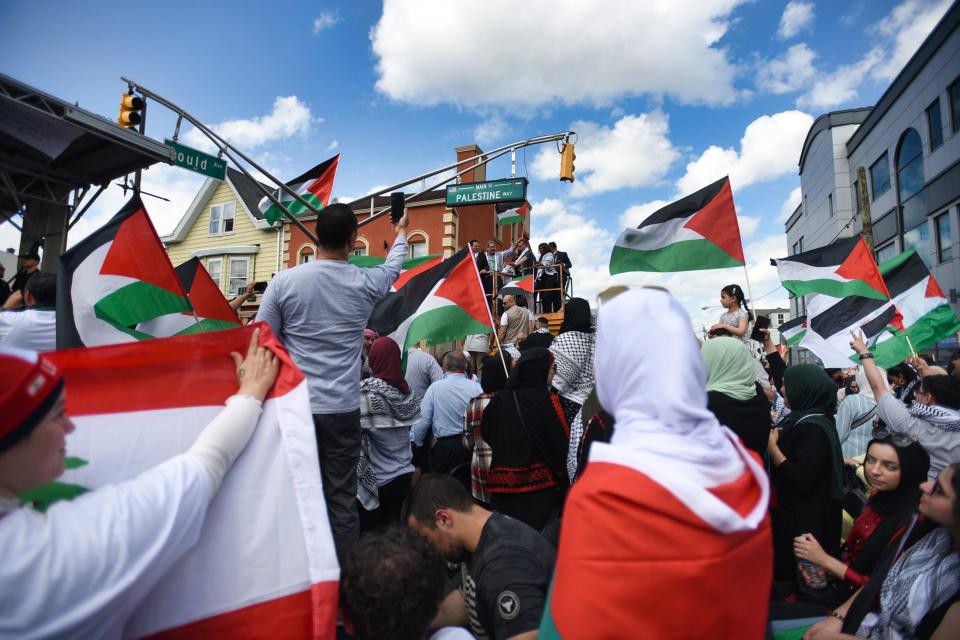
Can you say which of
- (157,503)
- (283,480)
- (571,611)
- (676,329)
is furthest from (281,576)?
(676,329)

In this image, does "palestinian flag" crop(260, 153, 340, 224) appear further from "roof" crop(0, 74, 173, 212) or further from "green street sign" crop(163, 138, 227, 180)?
"roof" crop(0, 74, 173, 212)

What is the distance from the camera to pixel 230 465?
5.23 ft

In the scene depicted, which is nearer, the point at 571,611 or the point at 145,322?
the point at 571,611

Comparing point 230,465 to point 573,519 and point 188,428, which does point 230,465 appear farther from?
point 573,519

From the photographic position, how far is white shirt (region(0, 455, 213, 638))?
1086 millimetres

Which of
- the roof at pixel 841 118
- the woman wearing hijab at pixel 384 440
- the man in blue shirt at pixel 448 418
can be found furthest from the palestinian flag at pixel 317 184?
the roof at pixel 841 118

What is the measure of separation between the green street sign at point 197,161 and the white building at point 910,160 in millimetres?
26766

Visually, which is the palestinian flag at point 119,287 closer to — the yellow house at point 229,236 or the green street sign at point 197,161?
the green street sign at point 197,161

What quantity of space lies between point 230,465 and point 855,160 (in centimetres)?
4382

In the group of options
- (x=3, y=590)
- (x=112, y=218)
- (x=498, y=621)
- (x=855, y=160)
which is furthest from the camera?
(x=855, y=160)

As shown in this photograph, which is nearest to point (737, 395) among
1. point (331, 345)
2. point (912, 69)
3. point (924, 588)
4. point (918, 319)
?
point (924, 588)

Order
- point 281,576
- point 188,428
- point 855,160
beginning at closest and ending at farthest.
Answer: point 281,576 → point 188,428 → point 855,160

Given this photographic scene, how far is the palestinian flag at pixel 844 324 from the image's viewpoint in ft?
21.1

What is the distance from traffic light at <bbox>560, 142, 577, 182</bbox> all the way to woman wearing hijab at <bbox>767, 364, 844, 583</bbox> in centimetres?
1008
